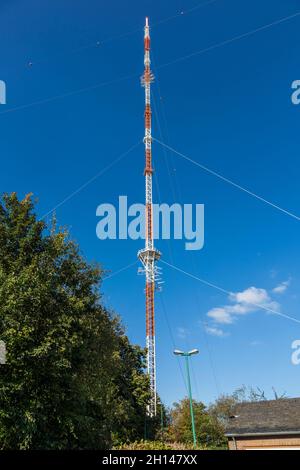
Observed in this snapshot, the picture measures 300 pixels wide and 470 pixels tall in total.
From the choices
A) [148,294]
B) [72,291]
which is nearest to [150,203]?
[148,294]

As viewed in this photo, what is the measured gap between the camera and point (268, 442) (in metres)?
33.0

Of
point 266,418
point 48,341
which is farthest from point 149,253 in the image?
point 48,341

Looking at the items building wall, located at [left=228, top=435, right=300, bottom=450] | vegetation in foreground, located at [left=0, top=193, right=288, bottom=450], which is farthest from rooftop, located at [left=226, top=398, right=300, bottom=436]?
vegetation in foreground, located at [left=0, top=193, right=288, bottom=450]

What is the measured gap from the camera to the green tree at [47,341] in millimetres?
21391

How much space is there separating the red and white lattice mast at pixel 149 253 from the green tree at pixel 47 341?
1822cm

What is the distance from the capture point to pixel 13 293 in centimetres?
2277

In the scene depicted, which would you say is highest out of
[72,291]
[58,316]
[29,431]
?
[72,291]

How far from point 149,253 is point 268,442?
963 inches

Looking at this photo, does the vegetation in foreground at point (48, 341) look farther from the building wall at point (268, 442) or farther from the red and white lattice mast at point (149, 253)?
the red and white lattice mast at point (149, 253)

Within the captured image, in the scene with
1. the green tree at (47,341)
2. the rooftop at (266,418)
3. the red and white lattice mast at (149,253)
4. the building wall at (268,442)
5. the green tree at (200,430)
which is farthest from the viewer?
the green tree at (200,430)

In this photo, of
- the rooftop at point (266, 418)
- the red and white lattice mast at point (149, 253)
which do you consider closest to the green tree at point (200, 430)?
the red and white lattice mast at point (149, 253)

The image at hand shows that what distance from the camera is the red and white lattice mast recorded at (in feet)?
161
